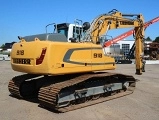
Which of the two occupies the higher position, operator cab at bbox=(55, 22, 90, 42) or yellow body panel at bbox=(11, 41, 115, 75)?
operator cab at bbox=(55, 22, 90, 42)

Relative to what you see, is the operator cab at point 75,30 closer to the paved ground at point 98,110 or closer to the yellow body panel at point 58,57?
the yellow body panel at point 58,57

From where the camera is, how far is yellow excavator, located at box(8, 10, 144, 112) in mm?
8227

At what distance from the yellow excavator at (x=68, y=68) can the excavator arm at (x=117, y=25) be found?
4cm

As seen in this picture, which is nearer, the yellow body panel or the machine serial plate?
the yellow body panel

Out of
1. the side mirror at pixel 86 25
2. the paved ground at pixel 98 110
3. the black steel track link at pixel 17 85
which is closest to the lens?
the paved ground at pixel 98 110

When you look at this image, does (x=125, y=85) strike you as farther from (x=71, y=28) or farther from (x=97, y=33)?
(x=71, y=28)

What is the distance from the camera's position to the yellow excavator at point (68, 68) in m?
8.23

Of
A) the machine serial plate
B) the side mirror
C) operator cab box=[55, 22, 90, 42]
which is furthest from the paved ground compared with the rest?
the side mirror

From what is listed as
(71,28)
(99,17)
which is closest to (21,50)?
(71,28)

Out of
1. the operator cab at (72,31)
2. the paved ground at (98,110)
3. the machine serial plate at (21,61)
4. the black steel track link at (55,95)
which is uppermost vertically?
the operator cab at (72,31)

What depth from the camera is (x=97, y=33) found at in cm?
1109

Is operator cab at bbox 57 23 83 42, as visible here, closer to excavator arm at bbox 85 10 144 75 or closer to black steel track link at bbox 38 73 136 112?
excavator arm at bbox 85 10 144 75

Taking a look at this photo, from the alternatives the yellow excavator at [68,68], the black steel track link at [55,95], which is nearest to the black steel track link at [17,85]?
the yellow excavator at [68,68]

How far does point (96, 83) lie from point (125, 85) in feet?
5.92
